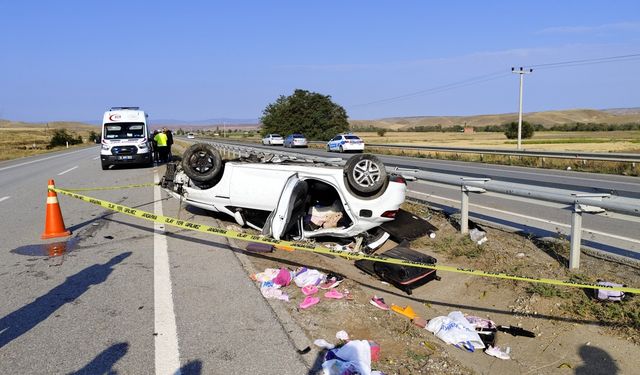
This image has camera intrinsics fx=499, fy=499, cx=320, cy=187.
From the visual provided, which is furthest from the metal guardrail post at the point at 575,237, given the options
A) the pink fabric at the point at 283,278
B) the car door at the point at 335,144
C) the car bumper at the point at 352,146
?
the car door at the point at 335,144

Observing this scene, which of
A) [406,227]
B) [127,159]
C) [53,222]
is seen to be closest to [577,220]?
[406,227]

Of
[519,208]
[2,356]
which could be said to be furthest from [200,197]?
[519,208]

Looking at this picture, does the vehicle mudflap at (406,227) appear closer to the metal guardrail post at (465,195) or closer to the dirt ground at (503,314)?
the metal guardrail post at (465,195)

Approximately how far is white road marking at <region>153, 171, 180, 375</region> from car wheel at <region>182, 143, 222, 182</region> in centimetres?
129

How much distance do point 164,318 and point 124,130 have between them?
18.8 meters

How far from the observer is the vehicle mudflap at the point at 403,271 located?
5477mm

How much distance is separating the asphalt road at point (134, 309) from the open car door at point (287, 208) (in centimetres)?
62

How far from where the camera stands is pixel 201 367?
3436 millimetres

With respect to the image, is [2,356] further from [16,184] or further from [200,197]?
[16,184]

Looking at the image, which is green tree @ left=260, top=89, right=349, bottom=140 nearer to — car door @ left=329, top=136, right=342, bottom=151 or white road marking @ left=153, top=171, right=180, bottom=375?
car door @ left=329, top=136, right=342, bottom=151

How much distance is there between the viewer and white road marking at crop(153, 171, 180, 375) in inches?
137

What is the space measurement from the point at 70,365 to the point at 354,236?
13.6 feet

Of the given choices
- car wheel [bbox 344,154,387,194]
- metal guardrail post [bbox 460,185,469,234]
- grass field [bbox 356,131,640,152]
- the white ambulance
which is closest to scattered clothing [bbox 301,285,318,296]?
car wheel [bbox 344,154,387,194]

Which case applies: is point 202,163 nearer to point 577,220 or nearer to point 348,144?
point 577,220
